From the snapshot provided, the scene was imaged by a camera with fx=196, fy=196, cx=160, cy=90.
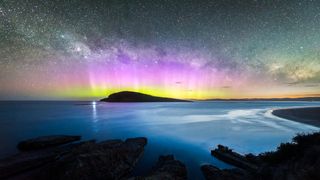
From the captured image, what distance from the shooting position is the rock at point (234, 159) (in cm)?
1542

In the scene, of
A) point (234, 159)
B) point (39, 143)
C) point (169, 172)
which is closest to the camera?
point (169, 172)

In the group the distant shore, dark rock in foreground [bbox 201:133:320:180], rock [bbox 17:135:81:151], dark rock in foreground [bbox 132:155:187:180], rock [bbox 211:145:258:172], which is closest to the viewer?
dark rock in foreground [bbox 201:133:320:180]

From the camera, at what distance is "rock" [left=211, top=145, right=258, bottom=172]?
15.4 m

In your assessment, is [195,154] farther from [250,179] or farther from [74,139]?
[74,139]

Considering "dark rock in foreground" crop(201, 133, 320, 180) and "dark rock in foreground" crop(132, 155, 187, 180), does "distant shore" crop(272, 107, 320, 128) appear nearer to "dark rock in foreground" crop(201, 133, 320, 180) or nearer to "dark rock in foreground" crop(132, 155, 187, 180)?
"dark rock in foreground" crop(201, 133, 320, 180)

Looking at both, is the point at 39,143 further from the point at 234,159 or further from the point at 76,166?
the point at 234,159

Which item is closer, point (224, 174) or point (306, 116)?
point (224, 174)

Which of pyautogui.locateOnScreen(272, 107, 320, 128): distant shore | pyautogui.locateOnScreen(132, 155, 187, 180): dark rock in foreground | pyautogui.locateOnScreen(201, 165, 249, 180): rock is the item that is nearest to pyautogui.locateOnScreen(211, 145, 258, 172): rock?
pyautogui.locateOnScreen(201, 165, 249, 180): rock

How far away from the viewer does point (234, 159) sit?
17.4 meters

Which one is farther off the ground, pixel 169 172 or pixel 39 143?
pixel 39 143

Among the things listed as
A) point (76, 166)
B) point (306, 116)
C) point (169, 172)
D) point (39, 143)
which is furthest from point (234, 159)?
point (306, 116)

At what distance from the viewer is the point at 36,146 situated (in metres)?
22.3

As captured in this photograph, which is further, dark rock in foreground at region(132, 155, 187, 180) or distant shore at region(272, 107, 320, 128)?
distant shore at region(272, 107, 320, 128)

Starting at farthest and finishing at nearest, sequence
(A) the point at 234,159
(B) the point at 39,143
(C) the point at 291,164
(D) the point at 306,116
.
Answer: (D) the point at 306,116
(B) the point at 39,143
(A) the point at 234,159
(C) the point at 291,164
